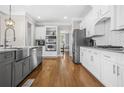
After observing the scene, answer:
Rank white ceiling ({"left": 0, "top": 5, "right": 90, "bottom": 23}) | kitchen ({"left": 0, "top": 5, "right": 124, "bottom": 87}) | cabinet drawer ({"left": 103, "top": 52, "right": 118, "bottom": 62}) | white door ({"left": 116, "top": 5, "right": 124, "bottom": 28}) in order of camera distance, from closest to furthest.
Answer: cabinet drawer ({"left": 103, "top": 52, "right": 118, "bottom": 62}) < kitchen ({"left": 0, "top": 5, "right": 124, "bottom": 87}) < white door ({"left": 116, "top": 5, "right": 124, "bottom": 28}) < white ceiling ({"left": 0, "top": 5, "right": 90, "bottom": 23})

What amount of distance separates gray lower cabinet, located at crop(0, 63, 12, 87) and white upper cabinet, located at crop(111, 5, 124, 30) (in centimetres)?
244

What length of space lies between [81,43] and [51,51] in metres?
3.48

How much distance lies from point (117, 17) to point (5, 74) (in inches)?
103

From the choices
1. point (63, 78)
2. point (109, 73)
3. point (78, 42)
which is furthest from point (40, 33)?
point (109, 73)

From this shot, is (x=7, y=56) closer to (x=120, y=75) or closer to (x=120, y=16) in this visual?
(x=120, y=75)

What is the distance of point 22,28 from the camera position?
624 centimetres

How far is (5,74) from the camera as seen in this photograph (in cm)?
209

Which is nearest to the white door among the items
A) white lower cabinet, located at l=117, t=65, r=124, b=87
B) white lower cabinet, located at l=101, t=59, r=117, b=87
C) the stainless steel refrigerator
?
white lower cabinet, located at l=101, t=59, r=117, b=87

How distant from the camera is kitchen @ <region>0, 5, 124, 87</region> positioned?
2.28 metres

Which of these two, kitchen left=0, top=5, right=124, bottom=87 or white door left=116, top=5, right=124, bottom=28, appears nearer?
kitchen left=0, top=5, right=124, bottom=87

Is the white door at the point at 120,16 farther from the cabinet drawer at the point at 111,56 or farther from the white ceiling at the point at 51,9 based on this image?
the white ceiling at the point at 51,9

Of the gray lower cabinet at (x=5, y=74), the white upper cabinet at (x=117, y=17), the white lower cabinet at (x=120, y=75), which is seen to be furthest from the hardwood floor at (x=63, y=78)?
the white upper cabinet at (x=117, y=17)

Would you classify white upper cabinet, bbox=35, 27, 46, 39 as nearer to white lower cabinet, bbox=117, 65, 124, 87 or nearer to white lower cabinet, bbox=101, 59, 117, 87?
white lower cabinet, bbox=101, 59, 117, 87
